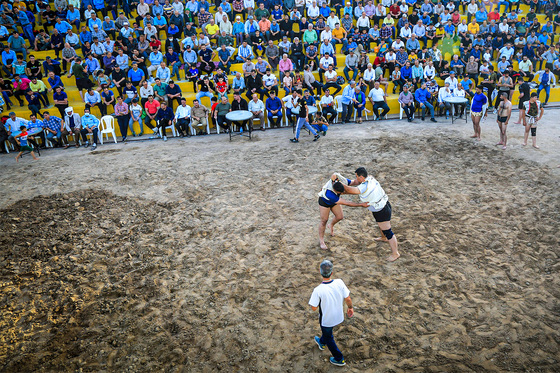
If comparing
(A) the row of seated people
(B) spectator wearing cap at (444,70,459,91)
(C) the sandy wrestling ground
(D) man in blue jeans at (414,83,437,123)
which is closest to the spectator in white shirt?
(A) the row of seated people

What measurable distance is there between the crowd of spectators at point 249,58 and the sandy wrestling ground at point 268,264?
3.60 m

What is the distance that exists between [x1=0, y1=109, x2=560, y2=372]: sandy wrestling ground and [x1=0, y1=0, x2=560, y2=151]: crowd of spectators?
3.60m

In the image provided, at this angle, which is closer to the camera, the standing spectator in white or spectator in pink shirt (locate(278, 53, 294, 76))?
the standing spectator in white

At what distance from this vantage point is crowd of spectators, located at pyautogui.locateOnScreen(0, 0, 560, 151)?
15195 millimetres

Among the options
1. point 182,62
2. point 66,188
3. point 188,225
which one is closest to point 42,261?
point 188,225

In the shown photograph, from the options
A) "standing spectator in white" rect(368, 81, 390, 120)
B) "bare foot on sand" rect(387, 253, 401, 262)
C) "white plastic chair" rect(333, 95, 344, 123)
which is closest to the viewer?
"bare foot on sand" rect(387, 253, 401, 262)

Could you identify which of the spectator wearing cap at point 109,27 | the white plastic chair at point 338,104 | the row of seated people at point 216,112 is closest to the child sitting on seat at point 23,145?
the row of seated people at point 216,112

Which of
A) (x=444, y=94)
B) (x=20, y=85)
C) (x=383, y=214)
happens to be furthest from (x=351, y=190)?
(x=20, y=85)

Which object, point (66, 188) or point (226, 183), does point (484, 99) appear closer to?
point (226, 183)

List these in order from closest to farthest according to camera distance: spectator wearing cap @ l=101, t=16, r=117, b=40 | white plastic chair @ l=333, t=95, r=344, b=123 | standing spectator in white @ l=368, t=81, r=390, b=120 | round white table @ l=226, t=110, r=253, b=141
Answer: round white table @ l=226, t=110, r=253, b=141 → white plastic chair @ l=333, t=95, r=344, b=123 → standing spectator in white @ l=368, t=81, r=390, b=120 → spectator wearing cap @ l=101, t=16, r=117, b=40

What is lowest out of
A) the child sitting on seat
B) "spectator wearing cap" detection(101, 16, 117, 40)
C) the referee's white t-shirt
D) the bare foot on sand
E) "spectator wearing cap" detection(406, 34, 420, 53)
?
the bare foot on sand

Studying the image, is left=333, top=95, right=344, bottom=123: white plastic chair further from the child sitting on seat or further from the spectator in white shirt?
the child sitting on seat

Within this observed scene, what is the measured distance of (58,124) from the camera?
14117mm

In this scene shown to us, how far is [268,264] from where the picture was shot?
7.24 m
